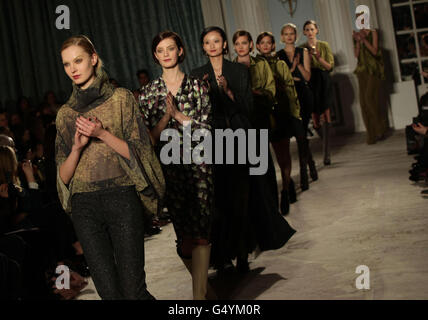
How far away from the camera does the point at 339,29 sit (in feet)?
34.2

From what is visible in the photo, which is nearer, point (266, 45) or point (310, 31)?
point (266, 45)

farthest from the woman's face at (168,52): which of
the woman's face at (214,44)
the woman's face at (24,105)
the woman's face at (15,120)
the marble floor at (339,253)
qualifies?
the woman's face at (24,105)

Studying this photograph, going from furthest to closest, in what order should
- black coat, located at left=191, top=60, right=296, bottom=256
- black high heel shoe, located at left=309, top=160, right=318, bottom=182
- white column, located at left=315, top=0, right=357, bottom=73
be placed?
white column, located at left=315, top=0, right=357, bottom=73 < black high heel shoe, located at left=309, top=160, right=318, bottom=182 < black coat, located at left=191, top=60, right=296, bottom=256

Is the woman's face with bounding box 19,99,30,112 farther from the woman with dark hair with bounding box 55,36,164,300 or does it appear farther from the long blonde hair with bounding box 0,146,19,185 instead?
the woman with dark hair with bounding box 55,36,164,300

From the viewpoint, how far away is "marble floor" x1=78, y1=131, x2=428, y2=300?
3764mm

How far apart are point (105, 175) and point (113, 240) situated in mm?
249

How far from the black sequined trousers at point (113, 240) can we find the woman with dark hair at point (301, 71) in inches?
162

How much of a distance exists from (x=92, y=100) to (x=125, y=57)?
8.52 meters

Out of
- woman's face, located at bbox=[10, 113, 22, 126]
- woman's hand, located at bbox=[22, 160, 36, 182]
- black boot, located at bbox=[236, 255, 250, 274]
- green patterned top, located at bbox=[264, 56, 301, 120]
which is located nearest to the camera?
black boot, located at bbox=[236, 255, 250, 274]

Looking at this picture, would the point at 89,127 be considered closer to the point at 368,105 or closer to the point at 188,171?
the point at 188,171

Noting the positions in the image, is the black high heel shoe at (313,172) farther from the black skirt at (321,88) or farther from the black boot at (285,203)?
the black boot at (285,203)

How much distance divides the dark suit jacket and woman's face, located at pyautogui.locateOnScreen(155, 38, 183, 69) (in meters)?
0.75

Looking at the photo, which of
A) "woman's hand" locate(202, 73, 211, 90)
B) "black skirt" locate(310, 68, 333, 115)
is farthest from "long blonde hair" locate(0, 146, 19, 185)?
"black skirt" locate(310, 68, 333, 115)

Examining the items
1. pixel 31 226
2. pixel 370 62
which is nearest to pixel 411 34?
pixel 370 62
